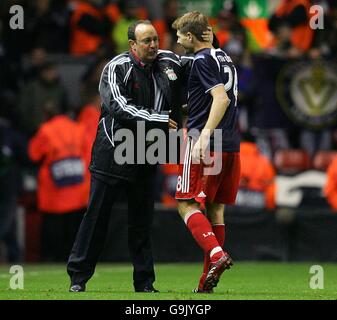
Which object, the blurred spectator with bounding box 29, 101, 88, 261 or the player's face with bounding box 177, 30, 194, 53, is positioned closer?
the player's face with bounding box 177, 30, 194, 53

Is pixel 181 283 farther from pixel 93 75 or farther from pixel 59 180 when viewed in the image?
pixel 93 75

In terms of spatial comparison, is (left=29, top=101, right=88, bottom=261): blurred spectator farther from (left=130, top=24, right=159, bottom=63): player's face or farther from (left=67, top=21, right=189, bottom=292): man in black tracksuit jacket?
(left=130, top=24, right=159, bottom=63): player's face

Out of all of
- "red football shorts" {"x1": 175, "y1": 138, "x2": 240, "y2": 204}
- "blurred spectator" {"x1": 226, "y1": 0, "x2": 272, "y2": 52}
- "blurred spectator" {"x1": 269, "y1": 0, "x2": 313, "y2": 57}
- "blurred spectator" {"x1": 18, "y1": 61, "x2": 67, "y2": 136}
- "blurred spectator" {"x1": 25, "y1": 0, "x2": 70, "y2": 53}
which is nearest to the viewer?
"red football shorts" {"x1": 175, "y1": 138, "x2": 240, "y2": 204}

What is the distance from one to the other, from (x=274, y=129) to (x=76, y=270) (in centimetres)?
821

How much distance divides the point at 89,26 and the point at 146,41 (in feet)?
30.8

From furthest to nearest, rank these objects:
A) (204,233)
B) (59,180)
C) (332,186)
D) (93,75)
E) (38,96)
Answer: (38,96)
(93,75)
(59,180)
(332,186)
(204,233)

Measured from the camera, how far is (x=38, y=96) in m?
17.6

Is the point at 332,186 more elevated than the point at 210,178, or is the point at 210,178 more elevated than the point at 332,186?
the point at 210,178

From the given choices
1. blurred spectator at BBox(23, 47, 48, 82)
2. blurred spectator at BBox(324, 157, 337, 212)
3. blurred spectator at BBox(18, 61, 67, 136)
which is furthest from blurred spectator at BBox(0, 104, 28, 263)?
blurred spectator at BBox(324, 157, 337, 212)

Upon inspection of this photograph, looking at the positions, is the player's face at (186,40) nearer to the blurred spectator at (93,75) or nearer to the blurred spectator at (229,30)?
the blurred spectator at (93,75)

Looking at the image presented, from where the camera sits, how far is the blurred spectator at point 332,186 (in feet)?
50.2

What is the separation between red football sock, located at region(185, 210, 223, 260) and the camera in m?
9.35

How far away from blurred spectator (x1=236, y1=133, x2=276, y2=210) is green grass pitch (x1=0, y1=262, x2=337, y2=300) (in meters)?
1.14

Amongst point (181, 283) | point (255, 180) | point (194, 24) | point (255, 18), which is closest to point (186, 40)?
point (194, 24)
